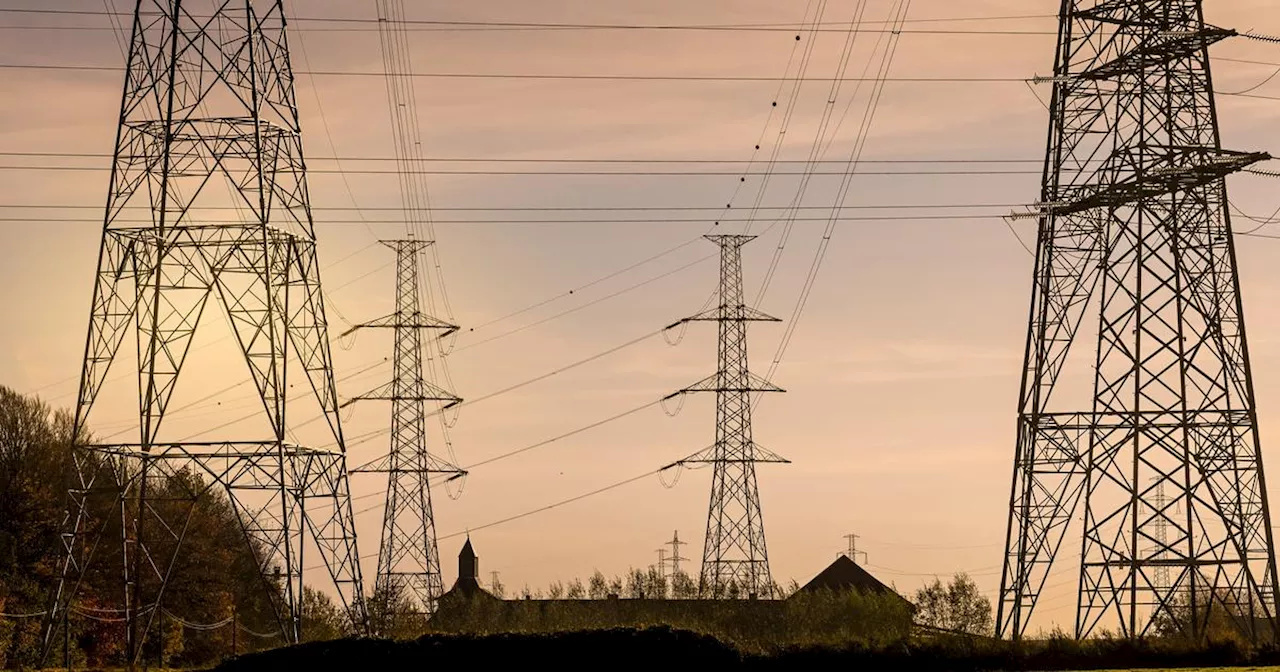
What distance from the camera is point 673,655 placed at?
137 feet

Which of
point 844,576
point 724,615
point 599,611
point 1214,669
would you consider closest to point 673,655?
point 1214,669

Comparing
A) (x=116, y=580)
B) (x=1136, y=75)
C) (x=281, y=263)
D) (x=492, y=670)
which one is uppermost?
(x=1136, y=75)

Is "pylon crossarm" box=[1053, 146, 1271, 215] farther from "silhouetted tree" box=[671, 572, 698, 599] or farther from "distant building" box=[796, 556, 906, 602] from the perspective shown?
"distant building" box=[796, 556, 906, 602]

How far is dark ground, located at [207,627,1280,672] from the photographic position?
40.9 meters

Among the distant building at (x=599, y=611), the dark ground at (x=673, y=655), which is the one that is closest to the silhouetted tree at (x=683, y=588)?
the distant building at (x=599, y=611)

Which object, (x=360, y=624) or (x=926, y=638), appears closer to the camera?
(x=926, y=638)

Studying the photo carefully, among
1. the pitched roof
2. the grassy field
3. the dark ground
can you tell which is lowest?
the grassy field

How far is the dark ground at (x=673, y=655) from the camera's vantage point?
134 feet

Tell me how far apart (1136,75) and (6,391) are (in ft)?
165

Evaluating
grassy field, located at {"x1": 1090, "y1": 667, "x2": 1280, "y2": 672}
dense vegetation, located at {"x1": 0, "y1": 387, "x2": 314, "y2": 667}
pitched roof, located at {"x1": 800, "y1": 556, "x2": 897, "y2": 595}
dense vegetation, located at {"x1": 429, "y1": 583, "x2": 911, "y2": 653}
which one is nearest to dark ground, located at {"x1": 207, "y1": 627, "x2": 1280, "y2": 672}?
grassy field, located at {"x1": 1090, "y1": 667, "x2": 1280, "y2": 672}

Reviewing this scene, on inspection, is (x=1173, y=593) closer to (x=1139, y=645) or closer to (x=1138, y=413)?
(x=1139, y=645)

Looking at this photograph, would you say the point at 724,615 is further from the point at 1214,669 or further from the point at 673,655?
the point at 1214,669

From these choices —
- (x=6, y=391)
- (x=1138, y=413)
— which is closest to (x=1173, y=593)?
(x=1138, y=413)

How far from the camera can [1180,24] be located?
4759cm
